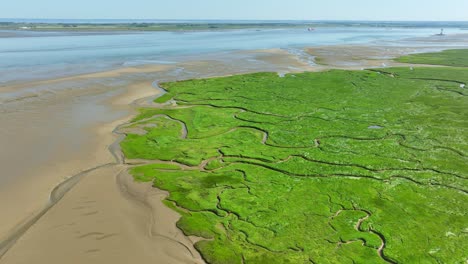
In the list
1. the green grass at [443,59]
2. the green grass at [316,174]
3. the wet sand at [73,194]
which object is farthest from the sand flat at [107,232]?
the green grass at [443,59]

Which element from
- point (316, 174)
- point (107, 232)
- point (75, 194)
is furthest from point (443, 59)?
point (107, 232)

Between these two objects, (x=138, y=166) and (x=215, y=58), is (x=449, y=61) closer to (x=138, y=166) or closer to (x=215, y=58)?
(x=215, y=58)

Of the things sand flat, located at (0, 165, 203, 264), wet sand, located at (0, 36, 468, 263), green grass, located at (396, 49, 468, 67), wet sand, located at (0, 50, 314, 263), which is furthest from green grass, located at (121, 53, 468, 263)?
green grass, located at (396, 49, 468, 67)

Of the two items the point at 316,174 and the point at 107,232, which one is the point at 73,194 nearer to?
the point at 107,232

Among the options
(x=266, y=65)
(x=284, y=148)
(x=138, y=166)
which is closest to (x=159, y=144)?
(x=138, y=166)

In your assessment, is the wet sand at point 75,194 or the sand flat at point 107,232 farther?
the wet sand at point 75,194

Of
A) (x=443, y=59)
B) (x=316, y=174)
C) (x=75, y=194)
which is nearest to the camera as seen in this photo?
(x=75, y=194)

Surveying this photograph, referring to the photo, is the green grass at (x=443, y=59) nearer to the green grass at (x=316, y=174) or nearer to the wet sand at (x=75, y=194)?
the green grass at (x=316, y=174)
